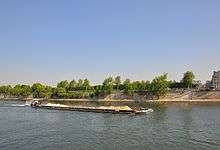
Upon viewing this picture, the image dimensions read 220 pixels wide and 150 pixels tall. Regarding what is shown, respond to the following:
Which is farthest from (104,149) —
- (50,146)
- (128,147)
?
(50,146)

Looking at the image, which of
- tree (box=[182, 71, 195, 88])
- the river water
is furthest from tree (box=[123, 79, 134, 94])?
the river water

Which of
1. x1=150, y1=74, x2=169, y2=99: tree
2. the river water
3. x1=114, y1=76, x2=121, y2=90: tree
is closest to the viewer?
the river water

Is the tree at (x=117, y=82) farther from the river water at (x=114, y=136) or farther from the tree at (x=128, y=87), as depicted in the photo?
the river water at (x=114, y=136)

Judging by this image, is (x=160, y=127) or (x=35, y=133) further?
(x=160, y=127)

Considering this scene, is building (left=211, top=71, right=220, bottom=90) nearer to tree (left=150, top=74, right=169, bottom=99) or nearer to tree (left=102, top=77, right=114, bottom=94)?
tree (left=150, top=74, right=169, bottom=99)

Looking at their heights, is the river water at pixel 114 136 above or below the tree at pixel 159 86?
below

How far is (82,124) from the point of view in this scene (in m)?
73.9

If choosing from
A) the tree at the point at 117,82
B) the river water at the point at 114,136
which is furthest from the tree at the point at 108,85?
the river water at the point at 114,136

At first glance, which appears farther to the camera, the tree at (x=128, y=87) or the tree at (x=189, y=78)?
Result: the tree at (x=128, y=87)

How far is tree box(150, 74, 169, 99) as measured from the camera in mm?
175625

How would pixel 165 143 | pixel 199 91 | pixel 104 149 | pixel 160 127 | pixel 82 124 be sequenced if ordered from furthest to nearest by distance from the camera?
pixel 199 91 < pixel 82 124 < pixel 160 127 < pixel 165 143 < pixel 104 149

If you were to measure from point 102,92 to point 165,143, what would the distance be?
144m

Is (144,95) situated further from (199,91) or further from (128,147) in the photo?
(128,147)

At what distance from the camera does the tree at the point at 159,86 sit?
176 meters
